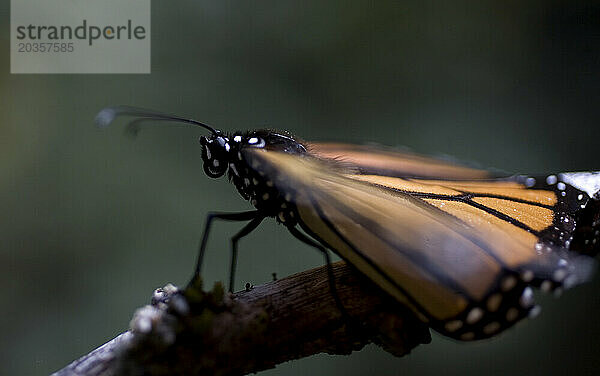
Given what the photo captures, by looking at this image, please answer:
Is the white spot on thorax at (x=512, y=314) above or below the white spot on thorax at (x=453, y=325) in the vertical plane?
above

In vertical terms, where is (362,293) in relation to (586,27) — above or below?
below

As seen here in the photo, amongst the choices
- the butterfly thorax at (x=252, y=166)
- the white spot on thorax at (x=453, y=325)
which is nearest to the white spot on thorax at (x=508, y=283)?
the white spot on thorax at (x=453, y=325)

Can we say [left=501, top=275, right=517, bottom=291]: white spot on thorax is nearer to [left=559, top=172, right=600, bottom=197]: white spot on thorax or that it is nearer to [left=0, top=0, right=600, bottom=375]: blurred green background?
[left=559, top=172, right=600, bottom=197]: white spot on thorax

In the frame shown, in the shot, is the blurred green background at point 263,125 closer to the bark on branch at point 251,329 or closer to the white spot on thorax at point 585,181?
the bark on branch at point 251,329

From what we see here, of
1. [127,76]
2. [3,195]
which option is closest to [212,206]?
[127,76]

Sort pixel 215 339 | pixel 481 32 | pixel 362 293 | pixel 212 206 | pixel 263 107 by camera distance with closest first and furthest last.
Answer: pixel 215 339 < pixel 362 293 < pixel 212 206 < pixel 263 107 < pixel 481 32

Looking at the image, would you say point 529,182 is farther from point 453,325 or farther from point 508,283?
point 453,325

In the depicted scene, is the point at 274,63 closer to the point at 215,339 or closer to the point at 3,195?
the point at 3,195
